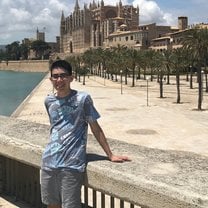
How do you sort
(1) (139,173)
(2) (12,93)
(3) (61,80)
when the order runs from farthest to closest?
(2) (12,93) < (3) (61,80) < (1) (139,173)

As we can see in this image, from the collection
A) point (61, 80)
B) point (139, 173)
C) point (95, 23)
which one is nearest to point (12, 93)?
point (61, 80)

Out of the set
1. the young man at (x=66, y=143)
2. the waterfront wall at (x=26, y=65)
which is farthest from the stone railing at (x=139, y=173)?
the waterfront wall at (x=26, y=65)

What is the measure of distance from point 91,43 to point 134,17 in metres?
17.5

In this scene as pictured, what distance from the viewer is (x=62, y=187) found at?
375 centimetres

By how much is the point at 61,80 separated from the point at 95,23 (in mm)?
157273

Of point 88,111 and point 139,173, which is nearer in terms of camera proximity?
point 139,173

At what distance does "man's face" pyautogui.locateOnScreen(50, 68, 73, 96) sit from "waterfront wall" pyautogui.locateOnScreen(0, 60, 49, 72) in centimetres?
15160

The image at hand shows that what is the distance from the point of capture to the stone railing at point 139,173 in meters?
3.25

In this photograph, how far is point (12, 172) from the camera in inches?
228

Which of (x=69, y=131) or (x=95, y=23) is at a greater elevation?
(x=95, y=23)

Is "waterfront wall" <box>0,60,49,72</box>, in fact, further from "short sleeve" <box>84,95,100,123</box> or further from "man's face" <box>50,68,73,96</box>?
"short sleeve" <box>84,95,100,123</box>

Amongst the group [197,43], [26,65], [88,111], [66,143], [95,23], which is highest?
[95,23]

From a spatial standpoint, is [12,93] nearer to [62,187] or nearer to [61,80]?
[61,80]

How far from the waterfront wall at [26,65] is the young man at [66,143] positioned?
152 metres
